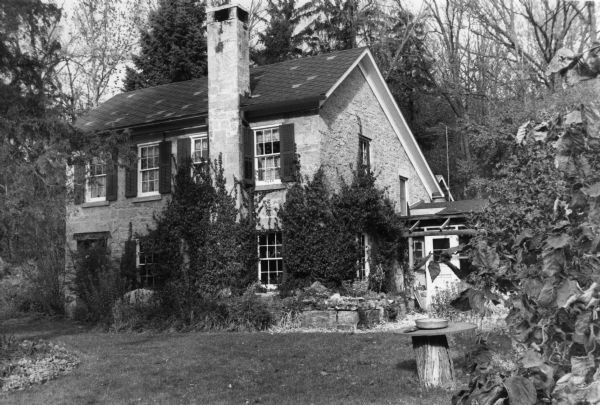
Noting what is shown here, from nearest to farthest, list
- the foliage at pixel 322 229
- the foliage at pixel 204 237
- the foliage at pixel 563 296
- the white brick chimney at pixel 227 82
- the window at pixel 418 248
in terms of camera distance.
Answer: the foliage at pixel 563 296, the foliage at pixel 322 229, the foliage at pixel 204 237, the white brick chimney at pixel 227 82, the window at pixel 418 248

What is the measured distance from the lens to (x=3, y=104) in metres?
11.4

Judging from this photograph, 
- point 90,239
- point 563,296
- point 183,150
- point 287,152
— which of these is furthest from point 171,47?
point 563,296

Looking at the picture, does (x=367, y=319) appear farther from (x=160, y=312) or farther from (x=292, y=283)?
(x=160, y=312)

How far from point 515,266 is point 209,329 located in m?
10.7

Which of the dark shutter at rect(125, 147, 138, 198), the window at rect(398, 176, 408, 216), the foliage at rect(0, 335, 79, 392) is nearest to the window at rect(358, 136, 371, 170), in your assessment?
the window at rect(398, 176, 408, 216)

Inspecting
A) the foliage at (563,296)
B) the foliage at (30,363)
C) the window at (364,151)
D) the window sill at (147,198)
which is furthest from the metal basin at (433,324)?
the window sill at (147,198)

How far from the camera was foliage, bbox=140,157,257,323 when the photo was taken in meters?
15.6

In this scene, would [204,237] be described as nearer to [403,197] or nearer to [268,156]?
[268,156]

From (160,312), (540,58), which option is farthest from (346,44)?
(160,312)

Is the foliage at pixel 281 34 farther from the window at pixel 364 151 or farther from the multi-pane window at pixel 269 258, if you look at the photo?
the multi-pane window at pixel 269 258

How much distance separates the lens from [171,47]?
28875 mm

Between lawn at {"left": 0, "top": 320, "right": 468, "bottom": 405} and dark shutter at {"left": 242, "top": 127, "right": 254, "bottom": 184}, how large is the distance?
5.69 m

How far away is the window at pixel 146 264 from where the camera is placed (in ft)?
56.7

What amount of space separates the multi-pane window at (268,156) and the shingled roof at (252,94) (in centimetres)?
86
